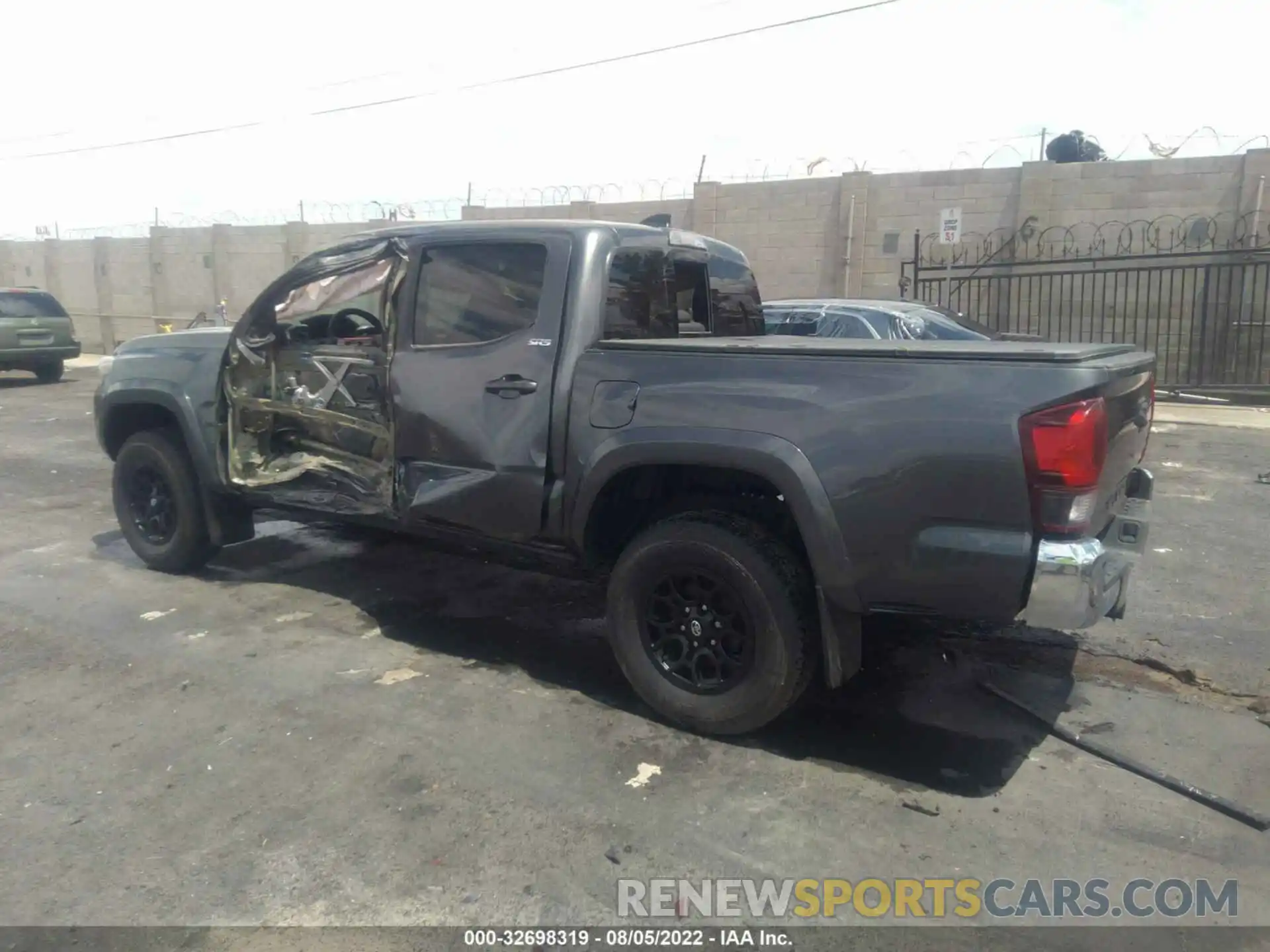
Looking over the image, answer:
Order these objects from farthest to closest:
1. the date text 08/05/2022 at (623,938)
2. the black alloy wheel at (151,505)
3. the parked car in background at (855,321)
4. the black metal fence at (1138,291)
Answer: the black metal fence at (1138,291), the parked car in background at (855,321), the black alloy wheel at (151,505), the date text 08/05/2022 at (623,938)

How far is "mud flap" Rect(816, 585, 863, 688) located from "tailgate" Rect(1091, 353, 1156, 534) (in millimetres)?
879

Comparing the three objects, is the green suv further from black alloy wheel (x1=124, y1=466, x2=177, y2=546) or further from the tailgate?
the tailgate

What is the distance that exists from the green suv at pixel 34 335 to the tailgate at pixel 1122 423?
58.4 feet

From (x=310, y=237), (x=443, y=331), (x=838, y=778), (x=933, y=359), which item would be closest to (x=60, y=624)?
(x=443, y=331)

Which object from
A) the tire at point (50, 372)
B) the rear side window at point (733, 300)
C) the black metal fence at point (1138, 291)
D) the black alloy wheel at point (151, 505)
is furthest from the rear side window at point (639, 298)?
the tire at point (50, 372)

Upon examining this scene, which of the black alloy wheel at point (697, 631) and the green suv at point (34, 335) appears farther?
the green suv at point (34, 335)

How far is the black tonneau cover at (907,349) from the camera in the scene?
122 inches

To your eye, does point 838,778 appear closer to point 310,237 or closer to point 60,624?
point 60,624

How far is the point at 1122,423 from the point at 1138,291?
461 inches

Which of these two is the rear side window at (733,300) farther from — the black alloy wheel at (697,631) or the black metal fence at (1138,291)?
the black metal fence at (1138,291)

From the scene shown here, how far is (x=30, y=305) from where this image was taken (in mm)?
16875

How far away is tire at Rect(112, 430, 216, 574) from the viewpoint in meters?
5.60

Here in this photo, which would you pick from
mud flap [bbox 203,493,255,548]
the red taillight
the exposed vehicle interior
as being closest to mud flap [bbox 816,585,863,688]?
the red taillight

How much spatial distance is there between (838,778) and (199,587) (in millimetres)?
3968
